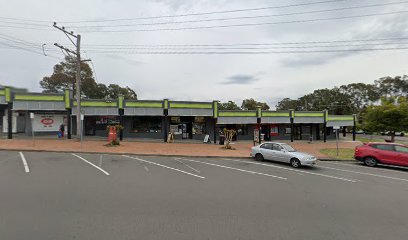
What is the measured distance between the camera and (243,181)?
30.0ft

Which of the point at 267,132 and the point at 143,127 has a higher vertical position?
the point at 143,127

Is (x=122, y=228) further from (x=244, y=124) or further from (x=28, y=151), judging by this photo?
(x=244, y=124)

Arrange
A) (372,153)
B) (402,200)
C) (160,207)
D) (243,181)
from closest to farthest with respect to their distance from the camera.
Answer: (160,207) < (402,200) < (243,181) < (372,153)

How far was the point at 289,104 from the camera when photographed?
88188 millimetres

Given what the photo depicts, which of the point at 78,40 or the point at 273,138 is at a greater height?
the point at 78,40

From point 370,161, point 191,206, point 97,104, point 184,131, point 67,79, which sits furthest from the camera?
point 67,79

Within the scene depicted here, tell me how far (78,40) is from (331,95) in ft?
244

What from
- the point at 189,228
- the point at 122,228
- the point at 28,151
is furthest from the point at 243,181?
the point at 28,151

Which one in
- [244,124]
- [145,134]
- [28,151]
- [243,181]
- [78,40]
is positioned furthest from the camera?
[244,124]

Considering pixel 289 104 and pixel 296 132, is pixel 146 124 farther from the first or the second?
pixel 289 104

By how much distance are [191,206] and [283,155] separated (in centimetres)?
933

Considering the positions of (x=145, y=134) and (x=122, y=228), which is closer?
(x=122, y=228)

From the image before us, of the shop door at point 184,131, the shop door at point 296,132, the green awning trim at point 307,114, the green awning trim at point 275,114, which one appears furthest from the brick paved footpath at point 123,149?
the shop door at point 296,132

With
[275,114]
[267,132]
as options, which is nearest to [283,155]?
[275,114]
